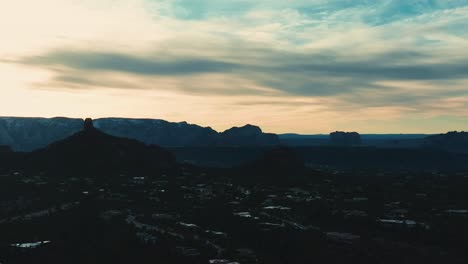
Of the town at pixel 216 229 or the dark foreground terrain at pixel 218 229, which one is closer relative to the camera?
the dark foreground terrain at pixel 218 229

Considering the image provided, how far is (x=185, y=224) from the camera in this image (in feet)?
485

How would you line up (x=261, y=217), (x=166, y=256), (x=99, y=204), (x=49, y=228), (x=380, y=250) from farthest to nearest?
(x=99, y=204)
(x=261, y=217)
(x=49, y=228)
(x=380, y=250)
(x=166, y=256)

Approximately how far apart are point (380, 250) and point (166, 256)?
155ft

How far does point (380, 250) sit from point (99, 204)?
89.7 metres

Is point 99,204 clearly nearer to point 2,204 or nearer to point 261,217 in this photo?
point 2,204

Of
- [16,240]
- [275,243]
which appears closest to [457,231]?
[275,243]

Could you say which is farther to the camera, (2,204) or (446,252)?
(2,204)

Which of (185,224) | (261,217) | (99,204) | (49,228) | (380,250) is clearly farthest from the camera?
(99,204)

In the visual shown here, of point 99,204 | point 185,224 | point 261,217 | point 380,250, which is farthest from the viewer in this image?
point 99,204

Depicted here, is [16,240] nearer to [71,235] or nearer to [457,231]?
[71,235]

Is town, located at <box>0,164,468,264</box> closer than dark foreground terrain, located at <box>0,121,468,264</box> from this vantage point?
No

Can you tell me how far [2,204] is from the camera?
178000mm

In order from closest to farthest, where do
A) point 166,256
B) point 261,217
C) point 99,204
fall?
point 166,256, point 261,217, point 99,204

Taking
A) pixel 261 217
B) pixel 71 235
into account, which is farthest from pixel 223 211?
pixel 71 235
